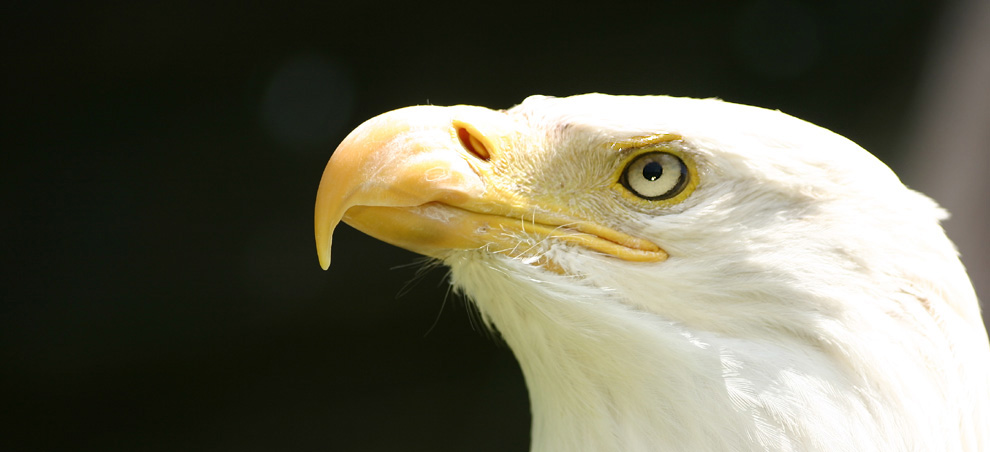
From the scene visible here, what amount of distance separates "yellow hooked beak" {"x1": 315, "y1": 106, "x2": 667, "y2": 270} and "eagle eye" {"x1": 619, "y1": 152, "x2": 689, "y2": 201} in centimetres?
11

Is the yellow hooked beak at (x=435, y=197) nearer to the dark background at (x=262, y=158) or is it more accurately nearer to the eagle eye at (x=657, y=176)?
the eagle eye at (x=657, y=176)

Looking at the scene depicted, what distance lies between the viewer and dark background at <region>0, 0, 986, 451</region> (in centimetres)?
430

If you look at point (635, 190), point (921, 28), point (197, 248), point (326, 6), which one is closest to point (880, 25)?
point (921, 28)

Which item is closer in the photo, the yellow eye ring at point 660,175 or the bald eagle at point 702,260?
the bald eagle at point 702,260

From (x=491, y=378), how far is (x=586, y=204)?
370 cm

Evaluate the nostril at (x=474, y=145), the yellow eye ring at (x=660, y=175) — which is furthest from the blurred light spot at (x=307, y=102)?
the yellow eye ring at (x=660, y=175)

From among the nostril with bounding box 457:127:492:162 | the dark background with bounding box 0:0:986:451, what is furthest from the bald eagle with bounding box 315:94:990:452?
the dark background with bounding box 0:0:986:451

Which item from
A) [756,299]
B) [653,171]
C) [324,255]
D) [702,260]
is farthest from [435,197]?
[756,299]

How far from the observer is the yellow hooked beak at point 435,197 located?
5.38 ft

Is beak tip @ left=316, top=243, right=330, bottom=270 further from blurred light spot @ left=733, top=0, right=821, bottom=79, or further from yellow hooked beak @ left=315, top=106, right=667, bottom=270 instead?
blurred light spot @ left=733, top=0, right=821, bottom=79

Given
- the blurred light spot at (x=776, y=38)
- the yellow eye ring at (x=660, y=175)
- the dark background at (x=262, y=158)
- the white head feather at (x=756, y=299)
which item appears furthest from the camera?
the blurred light spot at (x=776, y=38)

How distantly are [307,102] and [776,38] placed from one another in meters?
2.81

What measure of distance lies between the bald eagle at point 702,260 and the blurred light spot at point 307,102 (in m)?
2.95

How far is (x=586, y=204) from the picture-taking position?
68.7 inches
